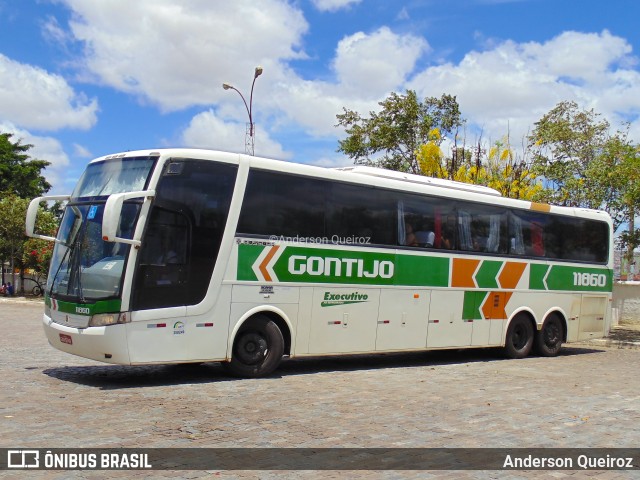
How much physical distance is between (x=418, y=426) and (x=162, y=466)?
3.10 meters

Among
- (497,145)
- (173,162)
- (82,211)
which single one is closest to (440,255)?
(173,162)

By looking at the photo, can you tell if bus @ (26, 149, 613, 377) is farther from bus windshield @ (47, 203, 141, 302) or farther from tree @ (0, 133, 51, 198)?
tree @ (0, 133, 51, 198)

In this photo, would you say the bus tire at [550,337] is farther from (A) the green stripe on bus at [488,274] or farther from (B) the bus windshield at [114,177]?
(B) the bus windshield at [114,177]

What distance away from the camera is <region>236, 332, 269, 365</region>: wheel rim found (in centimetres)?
1123

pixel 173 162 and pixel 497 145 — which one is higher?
pixel 497 145

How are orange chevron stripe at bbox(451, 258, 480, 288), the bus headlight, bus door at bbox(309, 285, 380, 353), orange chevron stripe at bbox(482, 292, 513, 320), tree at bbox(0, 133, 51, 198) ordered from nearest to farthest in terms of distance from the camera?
the bus headlight
bus door at bbox(309, 285, 380, 353)
orange chevron stripe at bbox(451, 258, 480, 288)
orange chevron stripe at bbox(482, 292, 513, 320)
tree at bbox(0, 133, 51, 198)

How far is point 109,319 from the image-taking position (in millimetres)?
9820

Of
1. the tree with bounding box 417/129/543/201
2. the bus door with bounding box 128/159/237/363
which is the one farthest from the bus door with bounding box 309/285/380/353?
the tree with bounding box 417/129/543/201

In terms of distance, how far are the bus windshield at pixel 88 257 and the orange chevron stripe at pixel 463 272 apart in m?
6.99

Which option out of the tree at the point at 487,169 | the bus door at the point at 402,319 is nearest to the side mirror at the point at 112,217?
the bus door at the point at 402,319

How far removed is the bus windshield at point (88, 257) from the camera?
9.95 m

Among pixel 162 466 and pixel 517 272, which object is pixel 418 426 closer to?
pixel 162 466

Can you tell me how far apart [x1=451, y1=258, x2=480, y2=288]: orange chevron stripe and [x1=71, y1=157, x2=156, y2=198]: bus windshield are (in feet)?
22.4

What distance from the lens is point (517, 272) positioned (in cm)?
1598
